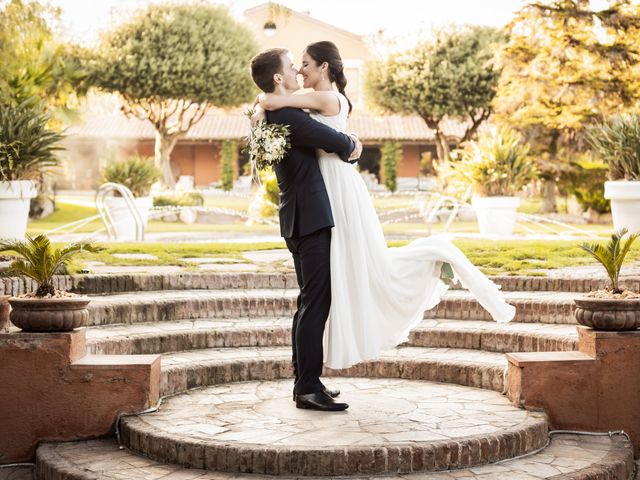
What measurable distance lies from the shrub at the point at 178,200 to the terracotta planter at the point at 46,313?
65.3 ft

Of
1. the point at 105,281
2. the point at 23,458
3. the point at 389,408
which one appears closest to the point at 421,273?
the point at 389,408

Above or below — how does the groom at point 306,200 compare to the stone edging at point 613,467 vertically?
above

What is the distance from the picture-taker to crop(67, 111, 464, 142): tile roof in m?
43.9

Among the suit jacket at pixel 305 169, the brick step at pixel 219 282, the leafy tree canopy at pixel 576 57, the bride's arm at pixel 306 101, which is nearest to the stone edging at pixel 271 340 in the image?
the brick step at pixel 219 282

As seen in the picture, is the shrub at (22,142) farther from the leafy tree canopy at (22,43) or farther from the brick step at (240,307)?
the brick step at (240,307)

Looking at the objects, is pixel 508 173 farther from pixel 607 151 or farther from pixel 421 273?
pixel 421 273

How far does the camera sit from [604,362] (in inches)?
241

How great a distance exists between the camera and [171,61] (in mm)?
34406

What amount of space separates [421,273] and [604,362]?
4.16 ft

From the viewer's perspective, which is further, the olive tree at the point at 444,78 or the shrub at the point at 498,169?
the olive tree at the point at 444,78

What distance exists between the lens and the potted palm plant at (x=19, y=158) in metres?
11.6

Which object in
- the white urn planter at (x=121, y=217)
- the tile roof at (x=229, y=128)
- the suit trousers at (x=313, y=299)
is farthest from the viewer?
the tile roof at (x=229, y=128)

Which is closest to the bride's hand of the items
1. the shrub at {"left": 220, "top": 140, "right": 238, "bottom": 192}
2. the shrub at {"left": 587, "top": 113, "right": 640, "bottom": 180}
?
the shrub at {"left": 587, "top": 113, "right": 640, "bottom": 180}

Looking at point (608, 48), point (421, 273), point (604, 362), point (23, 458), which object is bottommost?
point (23, 458)
